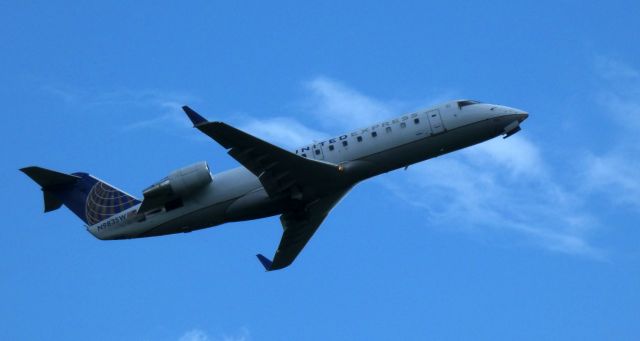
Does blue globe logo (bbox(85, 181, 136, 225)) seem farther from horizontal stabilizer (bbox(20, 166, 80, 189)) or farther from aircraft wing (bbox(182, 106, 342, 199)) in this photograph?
aircraft wing (bbox(182, 106, 342, 199))

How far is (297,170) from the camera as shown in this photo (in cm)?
3631

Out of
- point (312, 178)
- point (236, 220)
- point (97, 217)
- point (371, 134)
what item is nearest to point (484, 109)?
point (371, 134)

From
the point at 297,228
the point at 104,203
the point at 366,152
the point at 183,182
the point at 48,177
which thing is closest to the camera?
the point at 366,152

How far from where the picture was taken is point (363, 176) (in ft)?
121

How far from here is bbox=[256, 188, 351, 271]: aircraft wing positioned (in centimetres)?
3934

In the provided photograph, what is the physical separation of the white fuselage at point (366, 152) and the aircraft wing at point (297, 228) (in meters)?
1.66

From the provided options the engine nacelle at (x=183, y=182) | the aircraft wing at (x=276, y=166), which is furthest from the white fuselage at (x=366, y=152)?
the aircraft wing at (x=276, y=166)

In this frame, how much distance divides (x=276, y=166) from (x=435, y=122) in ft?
21.3

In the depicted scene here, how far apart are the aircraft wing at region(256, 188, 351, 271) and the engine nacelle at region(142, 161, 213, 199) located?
13.1 feet

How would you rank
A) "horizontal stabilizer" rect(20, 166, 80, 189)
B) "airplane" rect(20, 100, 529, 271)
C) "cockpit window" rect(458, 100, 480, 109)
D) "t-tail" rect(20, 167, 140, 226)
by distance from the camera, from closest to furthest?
"airplane" rect(20, 100, 529, 271) → "cockpit window" rect(458, 100, 480, 109) → "horizontal stabilizer" rect(20, 166, 80, 189) → "t-tail" rect(20, 167, 140, 226)

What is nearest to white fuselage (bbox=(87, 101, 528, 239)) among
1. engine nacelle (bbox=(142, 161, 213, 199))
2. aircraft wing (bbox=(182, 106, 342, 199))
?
engine nacelle (bbox=(142, 161, 213, 199))

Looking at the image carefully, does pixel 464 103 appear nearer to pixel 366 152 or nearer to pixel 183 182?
pixel 366 152

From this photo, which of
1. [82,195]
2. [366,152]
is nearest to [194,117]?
[366,152]

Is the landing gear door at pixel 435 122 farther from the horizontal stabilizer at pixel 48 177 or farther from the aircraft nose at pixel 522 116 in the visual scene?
the horizontal stabilizer at pixel 48 177
